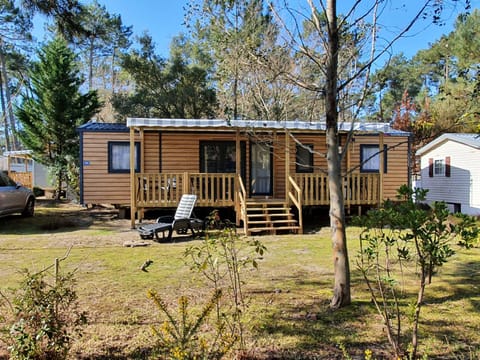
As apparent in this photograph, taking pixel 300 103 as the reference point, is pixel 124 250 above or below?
below

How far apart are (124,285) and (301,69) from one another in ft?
40.8

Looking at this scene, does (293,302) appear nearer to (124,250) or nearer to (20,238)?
(124,250)

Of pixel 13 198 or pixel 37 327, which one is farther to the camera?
pixel 13 198

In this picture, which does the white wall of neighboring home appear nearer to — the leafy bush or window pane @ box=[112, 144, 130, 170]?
window pane @ box=[112, 144, 130, 170]

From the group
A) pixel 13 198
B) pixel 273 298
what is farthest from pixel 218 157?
pixel 273 298

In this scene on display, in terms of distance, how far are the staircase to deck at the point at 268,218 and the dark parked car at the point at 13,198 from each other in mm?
6570

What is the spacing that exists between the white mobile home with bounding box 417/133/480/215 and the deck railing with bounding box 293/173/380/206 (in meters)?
5.34

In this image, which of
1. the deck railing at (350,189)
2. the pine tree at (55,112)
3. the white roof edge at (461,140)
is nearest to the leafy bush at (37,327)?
the deck railing at (350,189)

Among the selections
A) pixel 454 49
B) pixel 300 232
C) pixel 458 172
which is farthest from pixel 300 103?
pixel 300 232

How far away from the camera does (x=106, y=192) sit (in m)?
11.6

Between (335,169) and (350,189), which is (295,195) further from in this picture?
(335,169)

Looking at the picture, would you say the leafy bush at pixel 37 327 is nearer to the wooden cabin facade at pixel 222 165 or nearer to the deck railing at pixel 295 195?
the deck railing at pixel 295 195

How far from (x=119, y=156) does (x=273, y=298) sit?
354 inches

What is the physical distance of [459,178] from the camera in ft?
53.6
